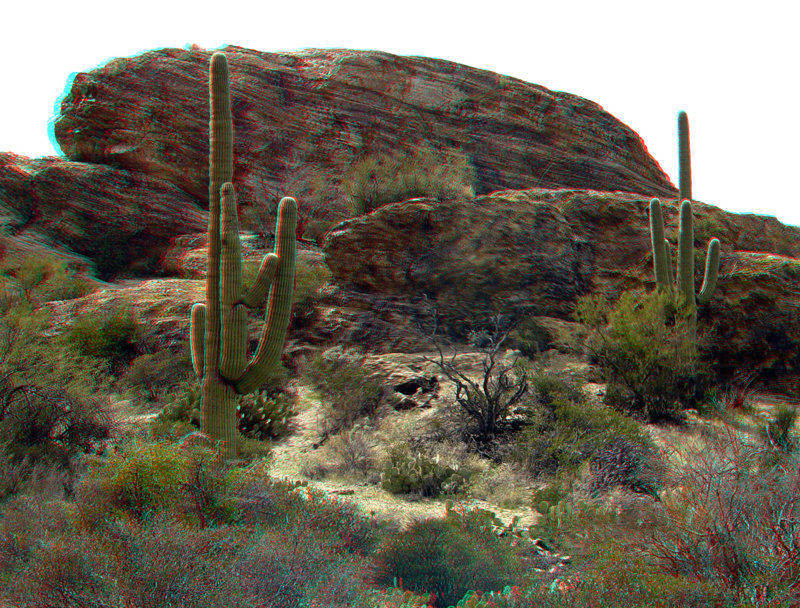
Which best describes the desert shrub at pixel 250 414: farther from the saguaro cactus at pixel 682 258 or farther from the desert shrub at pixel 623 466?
the saguaro cactus at pixel 682 258

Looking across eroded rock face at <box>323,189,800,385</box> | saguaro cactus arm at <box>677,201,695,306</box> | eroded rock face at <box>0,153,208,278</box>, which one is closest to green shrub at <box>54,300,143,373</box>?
eroded rock face at <box>323,189,800,385</box>

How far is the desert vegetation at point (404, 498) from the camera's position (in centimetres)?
340

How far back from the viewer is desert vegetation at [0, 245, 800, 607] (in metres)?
3.40

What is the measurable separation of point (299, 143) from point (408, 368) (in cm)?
1871

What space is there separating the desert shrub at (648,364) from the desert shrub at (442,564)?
666cm

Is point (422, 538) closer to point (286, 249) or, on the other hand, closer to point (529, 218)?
point (286, 249)

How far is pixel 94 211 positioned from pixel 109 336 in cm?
1218

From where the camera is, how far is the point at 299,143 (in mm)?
27797

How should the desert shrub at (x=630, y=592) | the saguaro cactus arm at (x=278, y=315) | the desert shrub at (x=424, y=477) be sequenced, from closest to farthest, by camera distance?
the desert shrub at (x=630, y=592) < the desert shrub at (x=424, y=477) < the saguaro cactus arm at (x=278, y=315)

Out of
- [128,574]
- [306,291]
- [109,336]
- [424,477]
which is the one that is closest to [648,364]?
[424,477]

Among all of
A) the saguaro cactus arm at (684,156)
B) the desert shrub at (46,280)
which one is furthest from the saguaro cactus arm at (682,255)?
the desert shrub at (46,280)

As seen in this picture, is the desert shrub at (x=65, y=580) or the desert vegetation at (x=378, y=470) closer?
the desert shrub at (x=65, y=580)

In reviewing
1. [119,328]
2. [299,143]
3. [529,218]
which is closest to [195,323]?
[119,328]

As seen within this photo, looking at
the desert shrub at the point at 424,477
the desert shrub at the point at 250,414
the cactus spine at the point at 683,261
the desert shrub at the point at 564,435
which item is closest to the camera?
the desert shrub at the point at 424,477
